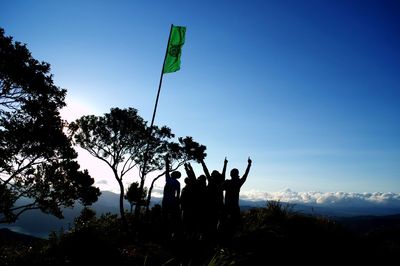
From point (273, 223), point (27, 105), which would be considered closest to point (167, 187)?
point (273, 223)

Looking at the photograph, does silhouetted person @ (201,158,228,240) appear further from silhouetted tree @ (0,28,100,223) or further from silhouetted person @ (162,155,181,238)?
silhouetted tree @ (0,28,100,223)

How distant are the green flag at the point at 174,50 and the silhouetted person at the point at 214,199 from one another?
29.0ft

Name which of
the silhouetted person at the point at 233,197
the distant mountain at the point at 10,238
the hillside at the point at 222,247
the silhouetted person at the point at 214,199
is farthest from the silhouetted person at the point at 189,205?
the distant mountain at the point at 10,238

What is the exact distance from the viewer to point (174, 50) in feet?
53.9

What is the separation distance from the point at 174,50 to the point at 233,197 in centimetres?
1058

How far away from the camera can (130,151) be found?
32.0 meters

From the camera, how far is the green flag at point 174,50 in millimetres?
16234

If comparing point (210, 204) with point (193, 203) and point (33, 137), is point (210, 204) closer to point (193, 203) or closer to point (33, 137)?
point (193, 203)

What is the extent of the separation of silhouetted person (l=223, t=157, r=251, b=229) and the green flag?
922cm

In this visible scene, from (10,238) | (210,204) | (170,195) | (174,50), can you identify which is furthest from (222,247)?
(10,238)

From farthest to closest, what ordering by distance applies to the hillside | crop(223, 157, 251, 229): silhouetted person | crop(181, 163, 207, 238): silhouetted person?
1. crop(223, 157, 251, 229): silhouetted person
2. crop(181, 163, 207, 238): silhouetted person
3. the hillside

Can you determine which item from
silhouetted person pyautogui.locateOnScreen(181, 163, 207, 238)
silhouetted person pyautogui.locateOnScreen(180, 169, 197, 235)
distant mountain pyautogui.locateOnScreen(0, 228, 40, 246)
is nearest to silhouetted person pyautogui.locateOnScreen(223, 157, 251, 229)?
silhouetted person pyautogui.locateOnScreen(181, 163, 207, 238)

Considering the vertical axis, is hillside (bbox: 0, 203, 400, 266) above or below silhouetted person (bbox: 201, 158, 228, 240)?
below

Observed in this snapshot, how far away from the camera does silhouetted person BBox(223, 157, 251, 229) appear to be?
8523mm
